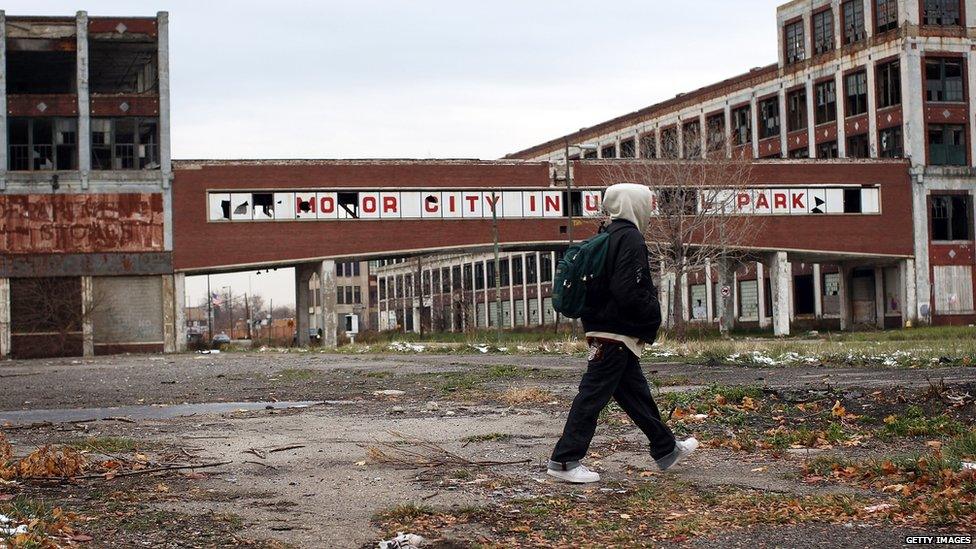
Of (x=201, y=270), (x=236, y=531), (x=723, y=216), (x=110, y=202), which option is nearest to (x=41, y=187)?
(x=110, y=202)

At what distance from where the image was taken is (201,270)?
2048 inches

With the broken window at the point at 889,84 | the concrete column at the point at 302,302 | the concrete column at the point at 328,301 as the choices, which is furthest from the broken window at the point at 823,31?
the concrete column at the point at 302,302

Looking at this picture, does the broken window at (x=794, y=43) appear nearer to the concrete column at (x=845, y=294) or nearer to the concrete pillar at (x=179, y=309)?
the concrete column at (x=845, y=294)

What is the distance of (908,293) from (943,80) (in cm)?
1117

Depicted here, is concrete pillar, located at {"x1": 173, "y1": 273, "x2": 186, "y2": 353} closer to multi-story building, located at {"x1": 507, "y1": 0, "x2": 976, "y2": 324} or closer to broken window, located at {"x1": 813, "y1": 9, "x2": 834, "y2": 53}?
multi-story building, located at {"x1": 507, "y1": 0, "x2": 976, "y2": 324}

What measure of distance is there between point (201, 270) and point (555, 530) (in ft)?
155

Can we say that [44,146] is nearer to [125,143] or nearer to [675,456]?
[125,143]

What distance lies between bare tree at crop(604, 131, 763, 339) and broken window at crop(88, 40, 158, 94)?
849 inches

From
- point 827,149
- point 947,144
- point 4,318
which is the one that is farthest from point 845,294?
point 4,318

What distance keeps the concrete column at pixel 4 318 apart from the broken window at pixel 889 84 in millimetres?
43434

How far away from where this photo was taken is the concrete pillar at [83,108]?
50.6 meters

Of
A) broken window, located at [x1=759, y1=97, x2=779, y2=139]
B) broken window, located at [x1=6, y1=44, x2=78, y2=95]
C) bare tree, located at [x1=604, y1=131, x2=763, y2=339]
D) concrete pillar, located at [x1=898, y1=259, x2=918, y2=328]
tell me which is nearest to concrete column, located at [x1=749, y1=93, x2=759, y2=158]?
broken window, located at [x1=759, y1=97, x2=779, y2=139]

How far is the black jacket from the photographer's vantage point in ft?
27.1

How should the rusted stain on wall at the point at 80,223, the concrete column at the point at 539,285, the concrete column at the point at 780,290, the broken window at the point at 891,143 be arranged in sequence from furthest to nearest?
the concrete column at the point at 539,285
the broken window at the point at 891,143
the concrete column at the point at 780,290
the rusted stain on wall at the point at 80,223
